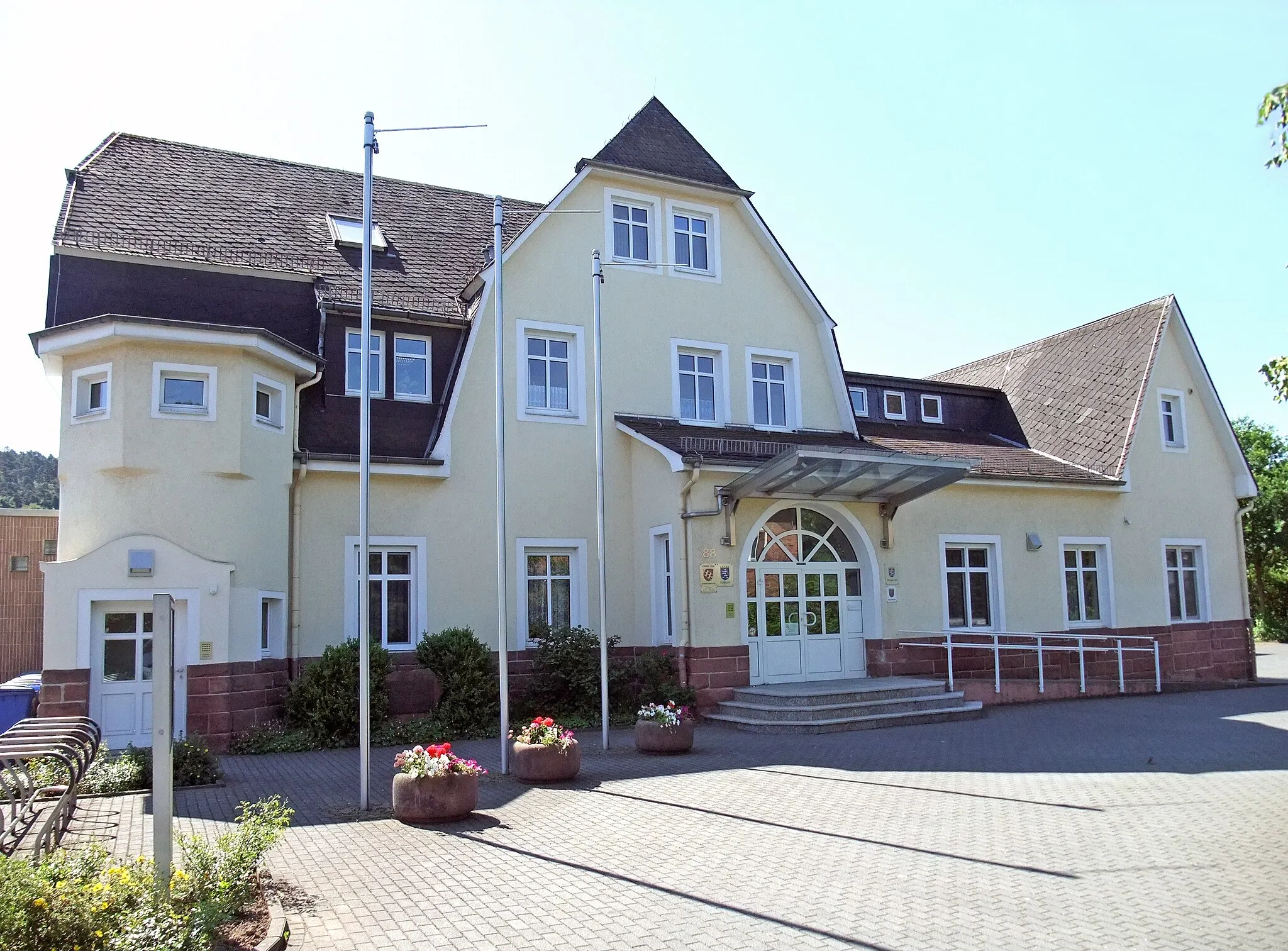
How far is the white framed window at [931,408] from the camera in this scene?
24469mm

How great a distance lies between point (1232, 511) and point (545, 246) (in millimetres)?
16856

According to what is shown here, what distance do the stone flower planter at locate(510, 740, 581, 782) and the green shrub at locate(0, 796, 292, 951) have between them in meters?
4.44

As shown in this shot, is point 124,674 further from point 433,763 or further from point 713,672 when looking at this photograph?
point 713,672

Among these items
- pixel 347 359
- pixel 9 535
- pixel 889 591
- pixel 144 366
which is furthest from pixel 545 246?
pixel 9 535

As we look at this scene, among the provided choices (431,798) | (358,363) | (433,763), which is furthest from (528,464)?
(431,798)

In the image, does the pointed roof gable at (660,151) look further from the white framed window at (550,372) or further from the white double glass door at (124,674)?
the white double glass door at (124,674)

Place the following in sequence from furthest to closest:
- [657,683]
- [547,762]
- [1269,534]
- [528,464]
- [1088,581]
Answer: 1. [1269,534]
2. [1088,581]
3. [528,464]
4. [657,683]
5. [547,762]

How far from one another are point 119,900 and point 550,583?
39.4 feet

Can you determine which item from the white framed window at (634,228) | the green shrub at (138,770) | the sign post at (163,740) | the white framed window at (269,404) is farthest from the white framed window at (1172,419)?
the sign post at (163,740)

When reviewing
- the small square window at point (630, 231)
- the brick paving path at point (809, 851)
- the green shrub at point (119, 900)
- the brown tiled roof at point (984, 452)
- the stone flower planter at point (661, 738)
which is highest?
the small square window at point (630, 231)

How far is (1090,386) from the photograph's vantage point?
2416cm

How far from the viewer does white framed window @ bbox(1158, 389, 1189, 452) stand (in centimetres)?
2298

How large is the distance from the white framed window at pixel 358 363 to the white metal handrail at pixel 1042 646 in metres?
9.80

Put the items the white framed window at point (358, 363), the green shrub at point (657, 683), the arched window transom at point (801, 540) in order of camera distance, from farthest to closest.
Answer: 1. the arched window transom at point (801, 540)
2. the white framed window at point (358, 363)
3. the green shrub at point (657, 683)
